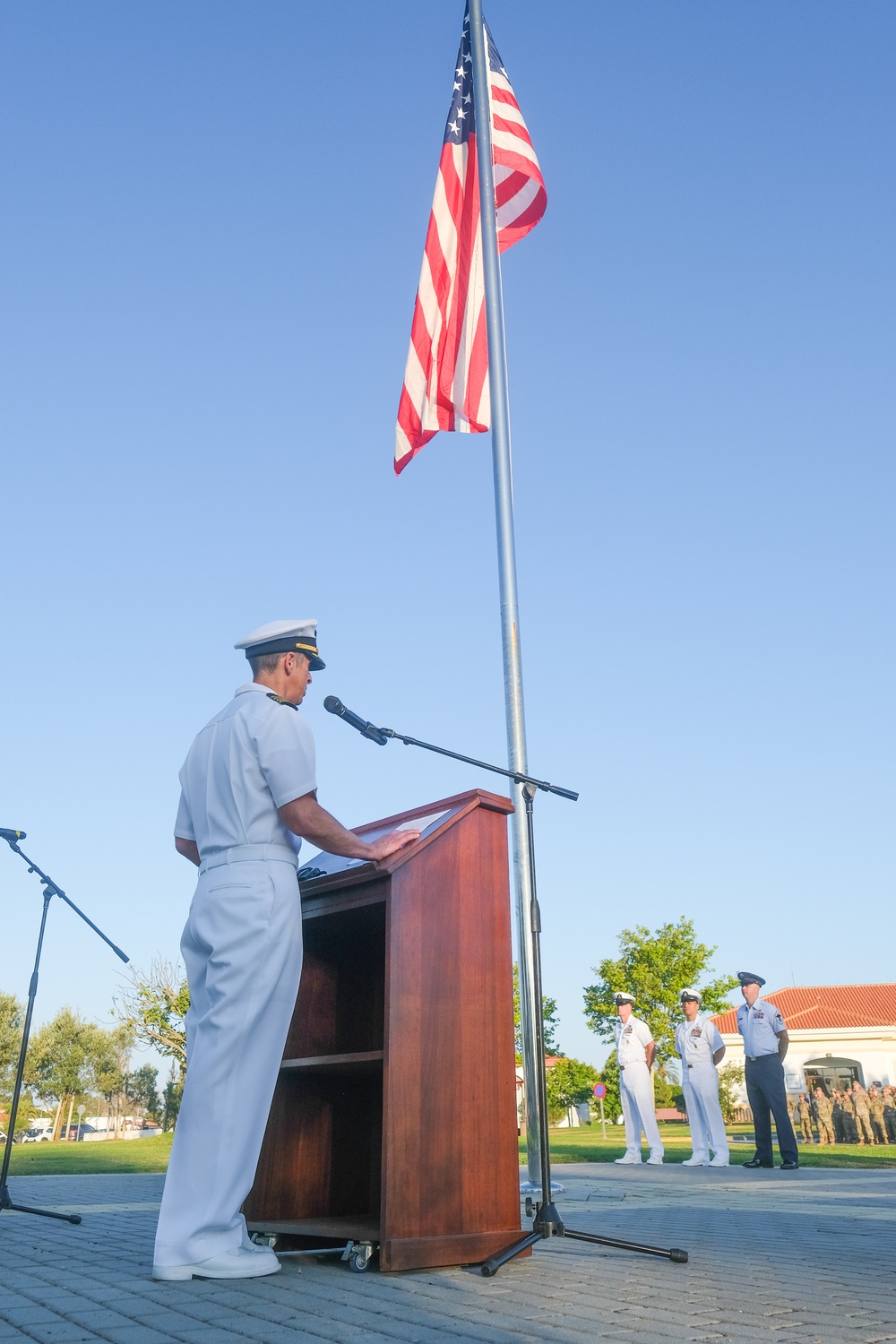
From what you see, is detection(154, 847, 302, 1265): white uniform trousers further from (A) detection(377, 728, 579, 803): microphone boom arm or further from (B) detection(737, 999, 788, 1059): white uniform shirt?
(B) detection(737, 999, 788, 1059): white uniform shirt

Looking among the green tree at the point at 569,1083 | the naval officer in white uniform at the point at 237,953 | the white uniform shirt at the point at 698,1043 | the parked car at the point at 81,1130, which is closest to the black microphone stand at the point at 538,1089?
the naval officer in white uniform at the point at 237,953

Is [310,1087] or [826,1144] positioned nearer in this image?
[310,1087]

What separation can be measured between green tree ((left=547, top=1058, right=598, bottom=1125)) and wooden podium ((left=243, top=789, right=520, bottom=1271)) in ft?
178

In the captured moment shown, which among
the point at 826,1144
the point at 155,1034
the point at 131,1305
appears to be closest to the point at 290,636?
the point at 131,1305

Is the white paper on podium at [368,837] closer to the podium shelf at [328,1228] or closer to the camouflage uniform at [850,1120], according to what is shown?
the podium shelf at [328,1228]

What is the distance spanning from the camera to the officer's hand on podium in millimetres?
3715

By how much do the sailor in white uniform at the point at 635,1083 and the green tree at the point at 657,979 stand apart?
23.9m

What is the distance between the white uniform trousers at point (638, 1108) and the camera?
12641 millimetres

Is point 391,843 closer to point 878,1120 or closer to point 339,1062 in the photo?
point 339,1062

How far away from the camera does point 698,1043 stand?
13469 mm

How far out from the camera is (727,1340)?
2463 millimetres

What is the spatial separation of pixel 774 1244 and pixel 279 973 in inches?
102

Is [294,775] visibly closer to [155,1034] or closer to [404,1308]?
[404,1308]

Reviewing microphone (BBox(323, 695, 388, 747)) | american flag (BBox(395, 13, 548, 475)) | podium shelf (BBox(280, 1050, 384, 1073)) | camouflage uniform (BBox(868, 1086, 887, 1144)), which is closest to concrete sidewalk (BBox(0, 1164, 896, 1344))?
podium shelf (BBox(280, 1050, 384, 1073))
